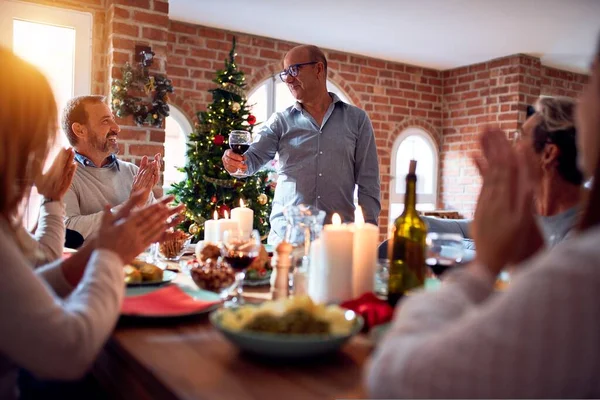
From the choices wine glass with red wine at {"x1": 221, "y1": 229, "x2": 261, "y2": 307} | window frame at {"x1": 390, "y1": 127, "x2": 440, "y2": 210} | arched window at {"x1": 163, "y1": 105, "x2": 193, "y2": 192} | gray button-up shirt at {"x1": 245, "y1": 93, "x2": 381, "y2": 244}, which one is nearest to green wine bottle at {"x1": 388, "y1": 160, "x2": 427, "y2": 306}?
wine glass with red wine at {"x1": 221, "y1": 229, "x2": 261, "y2": 307}

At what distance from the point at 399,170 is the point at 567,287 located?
18.9 ft

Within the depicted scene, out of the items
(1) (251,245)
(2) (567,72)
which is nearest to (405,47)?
(2) (567,72)

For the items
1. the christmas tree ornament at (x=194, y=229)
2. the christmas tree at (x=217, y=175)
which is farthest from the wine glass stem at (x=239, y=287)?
the christmas tree at (x=217, y=175)

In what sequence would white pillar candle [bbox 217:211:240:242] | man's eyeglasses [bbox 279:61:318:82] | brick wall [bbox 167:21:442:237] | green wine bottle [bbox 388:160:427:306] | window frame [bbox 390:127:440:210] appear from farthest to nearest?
1. window frame [bbox 390:127:440:210]
2. brick wall [bbox 167:21:442:237]
3. man's eyeglasses [bbox 279:61:318:82]
4. white pillar candle [bbox 217:211:240:242]
5. green wine bottle [bbox 388:160:427:306]

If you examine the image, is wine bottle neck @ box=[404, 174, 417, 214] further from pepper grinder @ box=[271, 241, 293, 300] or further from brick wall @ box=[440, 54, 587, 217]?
brick wall @ box=[440, 54, 587, 217]

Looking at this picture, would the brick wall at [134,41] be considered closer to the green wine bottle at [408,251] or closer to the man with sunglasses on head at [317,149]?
the man with sunglasses on head at [317,149]

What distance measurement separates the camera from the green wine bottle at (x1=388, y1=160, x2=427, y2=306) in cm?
127

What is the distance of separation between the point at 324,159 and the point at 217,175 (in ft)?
5.17

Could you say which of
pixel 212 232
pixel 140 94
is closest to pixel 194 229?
pixel 140 94

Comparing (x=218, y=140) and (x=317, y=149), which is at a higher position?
(x=218, y=140)

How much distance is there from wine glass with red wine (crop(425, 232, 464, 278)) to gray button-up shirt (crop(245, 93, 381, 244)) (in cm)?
162

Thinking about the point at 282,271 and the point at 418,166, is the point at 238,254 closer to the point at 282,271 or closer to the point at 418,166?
the point at 282,271

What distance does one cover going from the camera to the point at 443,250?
120 centimetres

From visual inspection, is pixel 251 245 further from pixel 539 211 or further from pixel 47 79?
pixel 539 211
